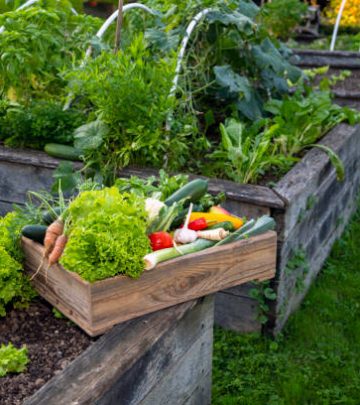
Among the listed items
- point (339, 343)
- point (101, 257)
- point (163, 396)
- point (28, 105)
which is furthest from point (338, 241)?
point (101, 257)

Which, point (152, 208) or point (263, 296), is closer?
point (152, 208)

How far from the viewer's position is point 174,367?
2236 mm

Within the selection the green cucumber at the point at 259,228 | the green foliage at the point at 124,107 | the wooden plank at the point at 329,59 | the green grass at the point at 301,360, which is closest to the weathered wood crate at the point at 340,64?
the wooden plank at the point at 329,59

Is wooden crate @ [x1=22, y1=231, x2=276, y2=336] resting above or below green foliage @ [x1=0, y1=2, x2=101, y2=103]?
below

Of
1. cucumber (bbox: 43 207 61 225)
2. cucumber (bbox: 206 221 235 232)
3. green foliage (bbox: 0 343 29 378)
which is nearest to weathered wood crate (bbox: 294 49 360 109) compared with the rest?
cucumber (bbox: 206 221 235 232)

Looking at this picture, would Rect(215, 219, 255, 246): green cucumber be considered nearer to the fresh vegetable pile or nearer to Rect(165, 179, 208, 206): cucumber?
the fresh vegetable pile

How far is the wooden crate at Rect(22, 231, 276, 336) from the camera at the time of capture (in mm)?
1971

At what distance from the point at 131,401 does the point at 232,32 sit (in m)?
2.92

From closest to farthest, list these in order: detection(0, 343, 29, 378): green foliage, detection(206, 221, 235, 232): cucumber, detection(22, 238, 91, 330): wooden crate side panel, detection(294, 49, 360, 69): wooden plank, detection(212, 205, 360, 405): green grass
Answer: detection(0, 343, 29, 378): green foliage → detection(22, 238, 91, 330): wooden crate side panel → detection(206, 221, 235, 232): cucumber → detection(212, 205, 360, 405): green grass → detection(294, 49, 360, 69): wooden plank

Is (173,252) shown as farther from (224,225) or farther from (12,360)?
(12,360)

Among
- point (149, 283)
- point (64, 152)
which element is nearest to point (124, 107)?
point (64, 152)

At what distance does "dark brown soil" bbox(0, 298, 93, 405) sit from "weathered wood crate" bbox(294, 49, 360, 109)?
12.7 feet

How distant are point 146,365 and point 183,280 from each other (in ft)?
1.08

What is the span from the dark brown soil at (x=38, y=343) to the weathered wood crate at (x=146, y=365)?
0.30 feet
